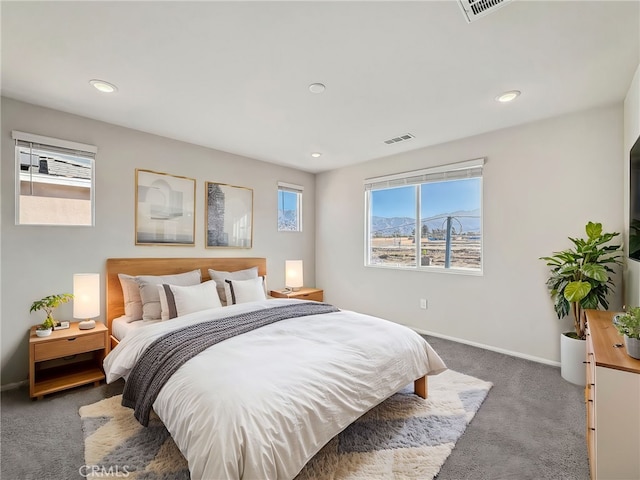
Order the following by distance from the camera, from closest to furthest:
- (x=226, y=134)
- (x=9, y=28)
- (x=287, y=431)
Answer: (x=287, y=431)
(x=9, y=28)
(x=226, y=134)

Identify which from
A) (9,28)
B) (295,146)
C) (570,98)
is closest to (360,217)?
(295,146)

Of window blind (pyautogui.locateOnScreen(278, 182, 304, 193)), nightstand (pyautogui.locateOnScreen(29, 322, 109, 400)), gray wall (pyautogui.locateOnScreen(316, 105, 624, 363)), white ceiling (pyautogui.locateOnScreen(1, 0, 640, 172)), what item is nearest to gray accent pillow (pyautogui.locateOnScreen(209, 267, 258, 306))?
nightstand (pyautogui.locateOnScreen(29, 322, 109, 400))

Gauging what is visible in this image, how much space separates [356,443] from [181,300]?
1998 mm

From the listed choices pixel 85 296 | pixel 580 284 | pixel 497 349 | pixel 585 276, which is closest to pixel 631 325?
pixel 580 284

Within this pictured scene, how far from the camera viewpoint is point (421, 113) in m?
2.95

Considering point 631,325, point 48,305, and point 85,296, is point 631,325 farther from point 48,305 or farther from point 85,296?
point 48,305

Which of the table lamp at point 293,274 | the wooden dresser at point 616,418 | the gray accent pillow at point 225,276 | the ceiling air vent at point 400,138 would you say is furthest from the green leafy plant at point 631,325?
the table lamp at point 293,274

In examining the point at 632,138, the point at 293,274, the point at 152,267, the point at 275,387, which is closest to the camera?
the point at 275,387

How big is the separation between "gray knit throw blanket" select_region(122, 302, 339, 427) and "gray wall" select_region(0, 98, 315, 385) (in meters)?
1.47

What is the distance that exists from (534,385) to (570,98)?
2559 mm

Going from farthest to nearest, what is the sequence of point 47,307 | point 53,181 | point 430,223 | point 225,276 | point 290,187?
1. point 290,187
2. point 430,223
3. point 225,276
4. point 53,181
5. point 47,307

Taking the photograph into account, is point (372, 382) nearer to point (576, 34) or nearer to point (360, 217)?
point (576, 34)

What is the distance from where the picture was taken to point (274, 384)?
5.03ft

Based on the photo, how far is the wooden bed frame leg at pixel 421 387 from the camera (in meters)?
2.43
